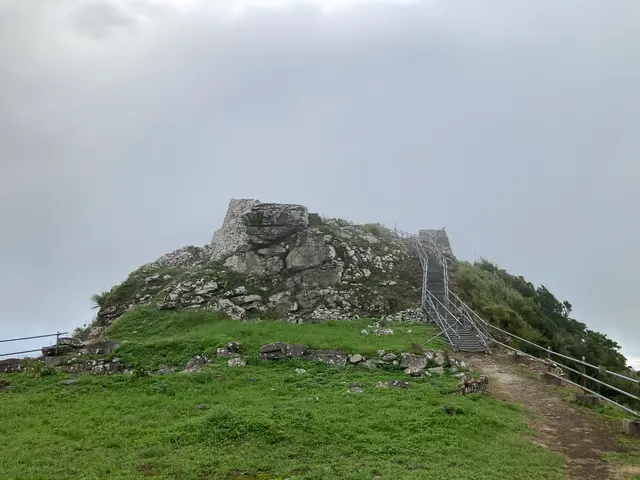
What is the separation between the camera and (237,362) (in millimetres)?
18203

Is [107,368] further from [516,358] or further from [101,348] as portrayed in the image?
[516,358]

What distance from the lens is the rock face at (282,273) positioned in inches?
1077

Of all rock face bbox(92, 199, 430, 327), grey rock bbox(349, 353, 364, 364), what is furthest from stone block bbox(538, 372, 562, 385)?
rock face bbox(92, 199, 430, 327)

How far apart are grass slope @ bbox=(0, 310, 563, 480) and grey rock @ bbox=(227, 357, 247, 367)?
466mm

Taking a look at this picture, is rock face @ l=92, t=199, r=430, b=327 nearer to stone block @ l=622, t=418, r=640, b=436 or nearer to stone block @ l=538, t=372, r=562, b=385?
stone block @ l=538, t=372, r=562, b=385

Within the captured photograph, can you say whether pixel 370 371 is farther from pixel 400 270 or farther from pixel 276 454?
pixel 400 270

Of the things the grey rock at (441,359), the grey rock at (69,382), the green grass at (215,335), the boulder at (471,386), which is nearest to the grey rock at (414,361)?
the grey rock at (441,359)

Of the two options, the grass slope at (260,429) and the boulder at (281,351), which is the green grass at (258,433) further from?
the boulder at (281,351)

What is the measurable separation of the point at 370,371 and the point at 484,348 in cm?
686

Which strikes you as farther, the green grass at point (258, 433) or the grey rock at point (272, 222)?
the grey rock at point (272, 222)

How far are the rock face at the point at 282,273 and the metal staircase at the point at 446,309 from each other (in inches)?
31.8

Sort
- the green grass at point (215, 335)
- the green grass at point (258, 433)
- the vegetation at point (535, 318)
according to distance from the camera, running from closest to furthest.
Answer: the green grass at point (258, 433), the green grass at point (215, 335), the vegetation at point (535, 318)

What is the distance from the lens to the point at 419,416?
12406 mm

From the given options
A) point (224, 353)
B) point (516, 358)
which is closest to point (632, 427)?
point (516, 358)
